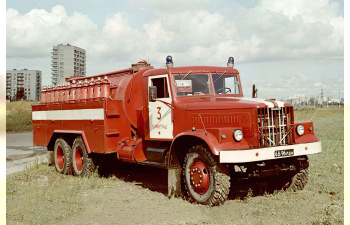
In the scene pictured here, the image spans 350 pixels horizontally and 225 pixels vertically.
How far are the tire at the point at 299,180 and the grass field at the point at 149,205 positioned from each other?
235 millimetres

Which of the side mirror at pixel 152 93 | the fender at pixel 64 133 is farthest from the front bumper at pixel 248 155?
the fender at pixel 64 133

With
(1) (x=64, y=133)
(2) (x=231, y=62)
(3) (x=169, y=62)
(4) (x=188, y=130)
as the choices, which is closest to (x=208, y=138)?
(4) (x=188, y=130)

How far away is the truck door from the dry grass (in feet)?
84.1

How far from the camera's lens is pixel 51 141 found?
483 inches

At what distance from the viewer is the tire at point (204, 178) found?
673cm

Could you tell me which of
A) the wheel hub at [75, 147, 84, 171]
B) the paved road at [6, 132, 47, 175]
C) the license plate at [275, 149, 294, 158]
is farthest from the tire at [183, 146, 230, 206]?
the paved road at [6, 132, 47, 175]

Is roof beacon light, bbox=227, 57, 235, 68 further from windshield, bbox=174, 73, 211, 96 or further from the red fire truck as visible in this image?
windshield, bbox=174, 73, 211, 96

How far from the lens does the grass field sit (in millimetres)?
6160

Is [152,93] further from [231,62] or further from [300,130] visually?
[300,130]

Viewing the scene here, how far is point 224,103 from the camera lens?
7230 mm

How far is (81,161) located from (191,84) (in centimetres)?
472

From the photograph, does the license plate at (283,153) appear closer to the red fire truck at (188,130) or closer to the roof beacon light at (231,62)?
the red fire truck at (188,130)

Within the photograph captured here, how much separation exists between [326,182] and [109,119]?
5.47 meters

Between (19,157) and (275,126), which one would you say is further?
(19,157)
